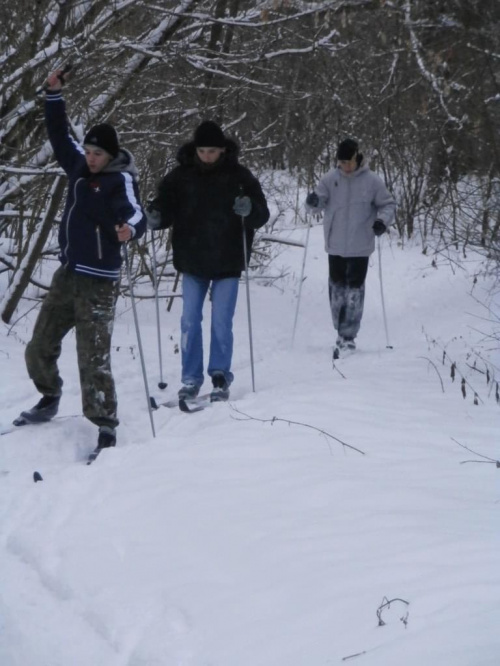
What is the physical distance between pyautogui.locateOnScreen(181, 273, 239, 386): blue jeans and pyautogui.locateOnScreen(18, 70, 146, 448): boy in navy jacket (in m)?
1.15

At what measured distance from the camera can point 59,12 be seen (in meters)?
7.42

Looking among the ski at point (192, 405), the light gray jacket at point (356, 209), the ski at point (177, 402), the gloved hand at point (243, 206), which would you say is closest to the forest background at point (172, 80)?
the light gray jacket at point (356, 209)

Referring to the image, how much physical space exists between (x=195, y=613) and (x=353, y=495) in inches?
45.7

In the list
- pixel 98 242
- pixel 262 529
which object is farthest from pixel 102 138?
pixel 262 529

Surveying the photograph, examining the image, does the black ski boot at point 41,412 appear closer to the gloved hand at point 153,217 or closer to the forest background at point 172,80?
the gloved hand at point 153,217

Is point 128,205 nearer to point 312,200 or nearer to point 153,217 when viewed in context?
point 153,217

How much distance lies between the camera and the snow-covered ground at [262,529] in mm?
3008

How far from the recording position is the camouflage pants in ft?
17.9

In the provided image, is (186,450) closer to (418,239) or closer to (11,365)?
(11,365)

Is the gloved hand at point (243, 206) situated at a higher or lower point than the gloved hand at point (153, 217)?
higher

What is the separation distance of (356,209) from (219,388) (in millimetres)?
2647

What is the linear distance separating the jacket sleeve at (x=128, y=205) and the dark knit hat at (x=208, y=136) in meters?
1.06

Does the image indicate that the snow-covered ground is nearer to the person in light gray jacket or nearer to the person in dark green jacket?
the person in dark green jacket

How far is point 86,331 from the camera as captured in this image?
5.48m
